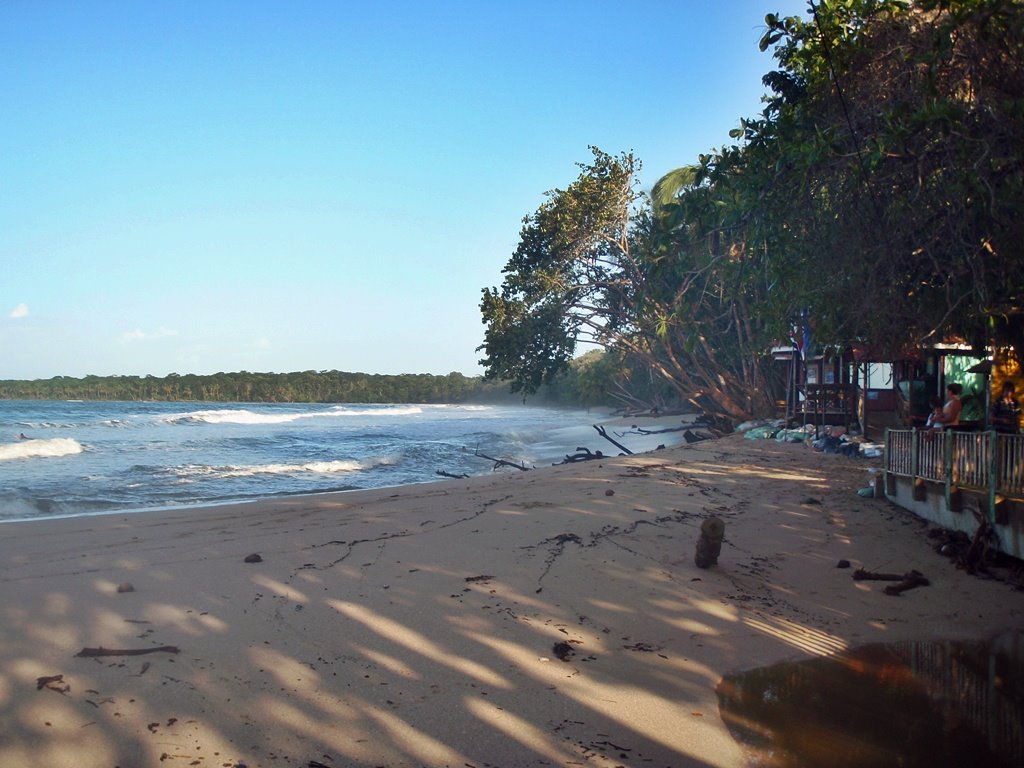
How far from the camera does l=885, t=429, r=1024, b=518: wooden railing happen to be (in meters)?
6.71

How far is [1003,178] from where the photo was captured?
6.78 metres

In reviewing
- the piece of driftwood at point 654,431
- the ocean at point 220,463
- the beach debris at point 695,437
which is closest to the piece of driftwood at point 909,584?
the ocean at point 220,463

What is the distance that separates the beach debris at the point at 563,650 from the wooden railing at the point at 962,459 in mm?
4288

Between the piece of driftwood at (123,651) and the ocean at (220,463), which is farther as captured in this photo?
the ocean at (220,463)

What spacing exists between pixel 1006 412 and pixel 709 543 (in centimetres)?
779

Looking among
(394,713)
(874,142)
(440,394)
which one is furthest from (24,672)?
(440,394)

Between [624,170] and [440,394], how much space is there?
73186 mm

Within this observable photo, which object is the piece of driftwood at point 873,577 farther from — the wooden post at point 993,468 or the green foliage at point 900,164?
the green foliage at point 900,164

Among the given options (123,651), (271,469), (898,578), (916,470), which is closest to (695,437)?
(271,469)

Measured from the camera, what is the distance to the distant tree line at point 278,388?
82.2 metres

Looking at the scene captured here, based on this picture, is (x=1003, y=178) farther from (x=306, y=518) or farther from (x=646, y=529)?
(x=306, y=518)

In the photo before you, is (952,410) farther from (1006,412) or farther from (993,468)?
(993,468)

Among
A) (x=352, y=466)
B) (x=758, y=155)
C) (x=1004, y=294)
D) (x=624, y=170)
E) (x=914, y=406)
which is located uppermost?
(x=624, y=170)

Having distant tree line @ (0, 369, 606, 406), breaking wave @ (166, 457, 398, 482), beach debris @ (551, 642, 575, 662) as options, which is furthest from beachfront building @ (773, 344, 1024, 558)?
distant tree line @ (0, 369, 606, 406)
